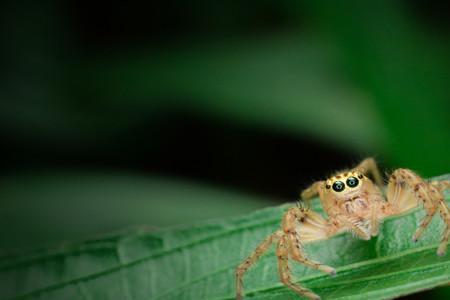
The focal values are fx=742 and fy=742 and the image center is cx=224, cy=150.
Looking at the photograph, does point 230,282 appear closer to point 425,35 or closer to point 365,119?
point 365,119

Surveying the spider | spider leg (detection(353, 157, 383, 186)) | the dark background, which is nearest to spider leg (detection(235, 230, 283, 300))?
the spider

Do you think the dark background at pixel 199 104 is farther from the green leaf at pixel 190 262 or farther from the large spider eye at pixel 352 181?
the green leaf at pixel 190 262

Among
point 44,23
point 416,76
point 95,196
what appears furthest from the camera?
point 44,23

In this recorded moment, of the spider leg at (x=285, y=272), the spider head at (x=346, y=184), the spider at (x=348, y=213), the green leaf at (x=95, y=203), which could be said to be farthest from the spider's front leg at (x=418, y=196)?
the green leaf at (x=95, y=203)

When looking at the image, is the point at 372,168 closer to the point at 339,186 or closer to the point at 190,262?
the point at 339,186

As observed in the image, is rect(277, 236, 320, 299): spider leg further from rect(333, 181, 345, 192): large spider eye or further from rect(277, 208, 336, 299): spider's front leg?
rect(333, 181, 345, 192): large spider eye

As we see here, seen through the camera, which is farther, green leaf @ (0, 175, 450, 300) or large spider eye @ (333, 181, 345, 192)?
large spider eye @ (333, 181, 345, 192)

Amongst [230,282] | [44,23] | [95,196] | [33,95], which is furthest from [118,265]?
[44,23]

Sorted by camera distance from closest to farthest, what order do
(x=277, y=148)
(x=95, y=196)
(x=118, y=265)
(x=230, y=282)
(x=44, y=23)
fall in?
(x=230, y=282)
(x=118, y=265)
(x=95, y=196)
(x=277, y=148)
(x=44, y=23)
